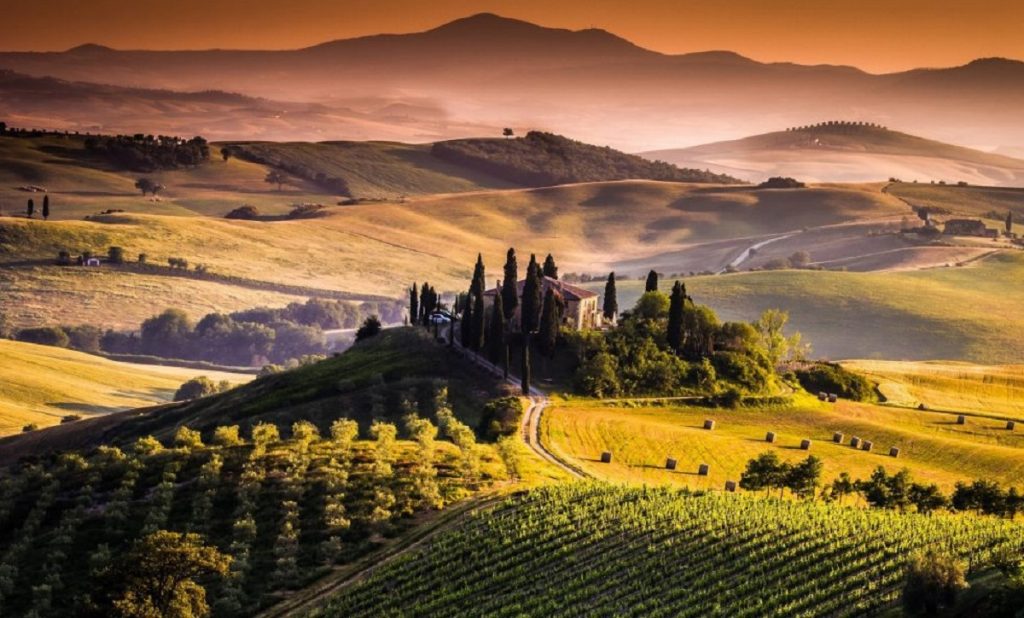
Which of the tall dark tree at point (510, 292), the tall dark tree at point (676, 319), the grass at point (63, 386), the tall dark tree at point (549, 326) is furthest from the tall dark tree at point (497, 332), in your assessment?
the grass at point (63, 386)

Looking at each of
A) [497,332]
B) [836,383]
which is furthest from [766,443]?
[836,383]

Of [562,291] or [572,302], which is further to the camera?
→ [562,291]

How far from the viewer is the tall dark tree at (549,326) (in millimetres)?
115688

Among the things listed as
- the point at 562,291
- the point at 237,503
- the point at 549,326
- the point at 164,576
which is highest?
the point at 562,291

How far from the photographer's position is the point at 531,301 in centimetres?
11938

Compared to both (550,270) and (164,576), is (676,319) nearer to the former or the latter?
(550,270)

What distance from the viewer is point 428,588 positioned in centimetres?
6000

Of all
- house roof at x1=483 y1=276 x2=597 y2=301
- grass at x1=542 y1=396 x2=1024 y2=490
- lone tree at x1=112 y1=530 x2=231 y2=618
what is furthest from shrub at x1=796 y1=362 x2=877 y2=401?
lone tree at x1=112 y1=530 x2=231 y2=618

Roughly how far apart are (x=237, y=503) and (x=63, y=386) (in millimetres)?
95189

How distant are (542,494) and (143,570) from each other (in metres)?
23.6

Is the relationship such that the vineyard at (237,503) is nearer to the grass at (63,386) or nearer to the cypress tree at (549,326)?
the cypress tree at (549,326)

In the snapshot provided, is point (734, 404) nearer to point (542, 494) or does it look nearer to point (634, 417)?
point (634, 417)

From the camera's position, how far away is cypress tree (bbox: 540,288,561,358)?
380 feet

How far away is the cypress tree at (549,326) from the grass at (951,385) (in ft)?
119
